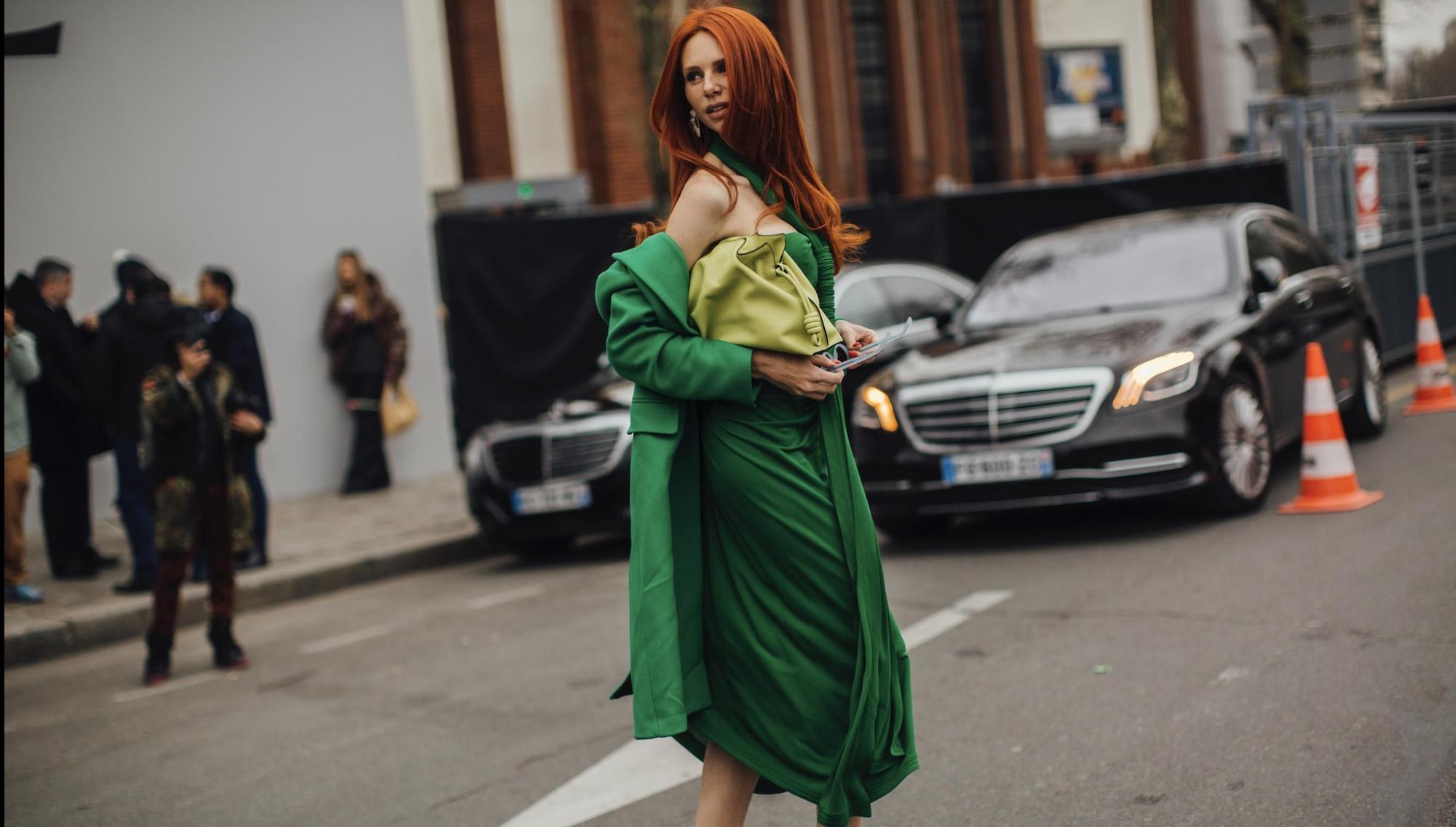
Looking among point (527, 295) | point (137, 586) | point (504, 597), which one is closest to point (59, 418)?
point (137, 586)

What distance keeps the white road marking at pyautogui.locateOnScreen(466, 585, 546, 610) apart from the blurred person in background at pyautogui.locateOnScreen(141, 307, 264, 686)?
1623 millimetres

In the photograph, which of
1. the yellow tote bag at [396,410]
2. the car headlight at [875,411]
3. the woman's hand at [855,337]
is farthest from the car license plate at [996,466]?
the yellow tote bag at [396,410]

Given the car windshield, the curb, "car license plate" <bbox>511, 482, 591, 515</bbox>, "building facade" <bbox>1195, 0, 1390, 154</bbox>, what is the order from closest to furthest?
the curb → the car windshield → "car license plate" <bbox>511, 482, 591, 515</bbox> → "building facade" <bbox>1195, 0, 1390, 154</bbox>

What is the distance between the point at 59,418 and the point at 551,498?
10.5 feet

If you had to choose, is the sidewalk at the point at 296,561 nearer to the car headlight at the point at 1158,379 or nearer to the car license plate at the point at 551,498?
the car license plate at the point at 551,498

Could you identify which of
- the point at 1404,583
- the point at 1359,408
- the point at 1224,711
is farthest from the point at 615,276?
the point at 1359,408

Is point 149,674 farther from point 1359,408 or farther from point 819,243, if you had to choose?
point 1359,408

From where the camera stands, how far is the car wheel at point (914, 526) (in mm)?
8477

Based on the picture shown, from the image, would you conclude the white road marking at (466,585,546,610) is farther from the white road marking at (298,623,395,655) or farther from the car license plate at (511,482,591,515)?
the car license plate at (511,482,591,515)

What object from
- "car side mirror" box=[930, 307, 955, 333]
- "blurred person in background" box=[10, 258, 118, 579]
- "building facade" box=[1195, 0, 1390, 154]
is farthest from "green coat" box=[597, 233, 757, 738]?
"building facade" box=[1195, 0, 1390, 154]

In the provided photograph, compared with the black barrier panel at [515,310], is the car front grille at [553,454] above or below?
below

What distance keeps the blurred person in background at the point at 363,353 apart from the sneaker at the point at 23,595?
372cm

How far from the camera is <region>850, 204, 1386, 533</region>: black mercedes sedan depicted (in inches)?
295

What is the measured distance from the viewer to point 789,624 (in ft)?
9.60
